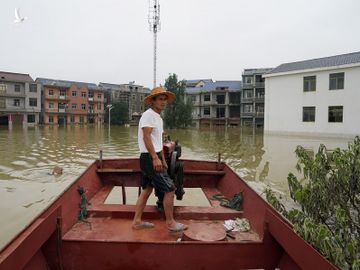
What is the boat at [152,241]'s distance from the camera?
2109 mm

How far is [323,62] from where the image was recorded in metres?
22.4

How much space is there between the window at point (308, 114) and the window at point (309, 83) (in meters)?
1.42

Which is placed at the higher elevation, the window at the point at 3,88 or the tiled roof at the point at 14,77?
the tiled roof at the point at 14,77

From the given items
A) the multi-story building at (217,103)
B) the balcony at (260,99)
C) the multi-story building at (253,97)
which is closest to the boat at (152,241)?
the balcony at (260,99)

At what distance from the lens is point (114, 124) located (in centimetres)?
4875

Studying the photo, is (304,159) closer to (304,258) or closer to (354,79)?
(304,258)

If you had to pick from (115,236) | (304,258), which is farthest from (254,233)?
(115,236)

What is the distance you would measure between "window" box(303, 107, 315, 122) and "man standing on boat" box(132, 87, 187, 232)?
2120cm

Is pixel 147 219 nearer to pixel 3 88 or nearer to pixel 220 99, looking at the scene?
pixel 3 88

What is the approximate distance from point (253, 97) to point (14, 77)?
32923mm

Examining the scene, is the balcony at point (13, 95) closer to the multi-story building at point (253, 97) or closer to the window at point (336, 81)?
the multi-story building at point (253, 97)

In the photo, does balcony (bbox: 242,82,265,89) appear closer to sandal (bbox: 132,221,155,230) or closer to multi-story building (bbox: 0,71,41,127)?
multi-story building (bbox: 0,71,41,127)

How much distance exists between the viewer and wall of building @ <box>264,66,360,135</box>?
65.1 feet

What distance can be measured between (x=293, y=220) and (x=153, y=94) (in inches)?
73.0
